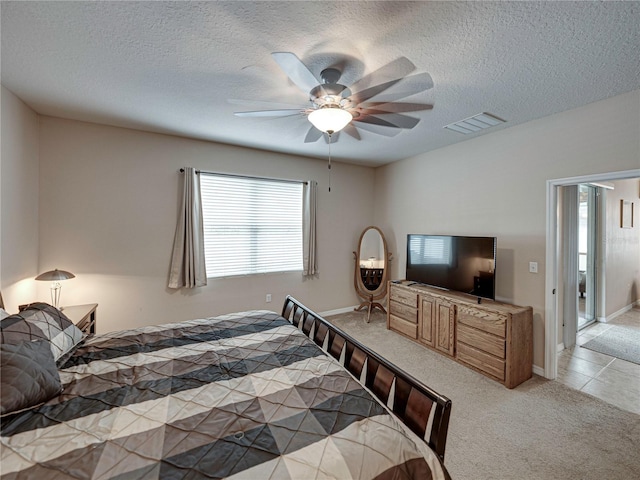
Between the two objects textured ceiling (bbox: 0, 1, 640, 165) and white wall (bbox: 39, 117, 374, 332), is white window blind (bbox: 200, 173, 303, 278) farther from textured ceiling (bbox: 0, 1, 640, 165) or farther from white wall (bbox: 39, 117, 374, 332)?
textured ceiling (bbox: 0, 1, 640, 165)

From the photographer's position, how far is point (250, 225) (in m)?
4.14

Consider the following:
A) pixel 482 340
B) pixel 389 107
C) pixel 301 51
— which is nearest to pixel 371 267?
pixel 482 340

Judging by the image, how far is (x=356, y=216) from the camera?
200 inches

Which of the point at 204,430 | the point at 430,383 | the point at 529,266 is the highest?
the point at 529,266

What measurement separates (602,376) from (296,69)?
13.4 ft

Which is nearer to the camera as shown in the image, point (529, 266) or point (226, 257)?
point (529, 266)

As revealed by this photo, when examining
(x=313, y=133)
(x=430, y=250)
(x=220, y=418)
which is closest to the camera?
(x=220, y=418)

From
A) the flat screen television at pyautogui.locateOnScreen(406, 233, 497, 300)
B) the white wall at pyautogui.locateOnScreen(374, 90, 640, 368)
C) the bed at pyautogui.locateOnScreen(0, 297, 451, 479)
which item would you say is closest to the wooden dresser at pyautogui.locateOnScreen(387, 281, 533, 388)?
the flat screen television at pyautogui.locateOnScreen(406, 233, 497, 300)

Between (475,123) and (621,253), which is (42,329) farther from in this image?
(621,253)

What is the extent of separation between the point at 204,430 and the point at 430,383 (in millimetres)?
2343

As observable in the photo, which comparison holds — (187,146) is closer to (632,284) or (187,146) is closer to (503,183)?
(503,183)

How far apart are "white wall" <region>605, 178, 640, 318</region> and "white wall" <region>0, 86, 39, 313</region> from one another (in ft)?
24.3

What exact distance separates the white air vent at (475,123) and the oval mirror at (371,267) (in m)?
2.11

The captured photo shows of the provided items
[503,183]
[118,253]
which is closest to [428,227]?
[503,183]
